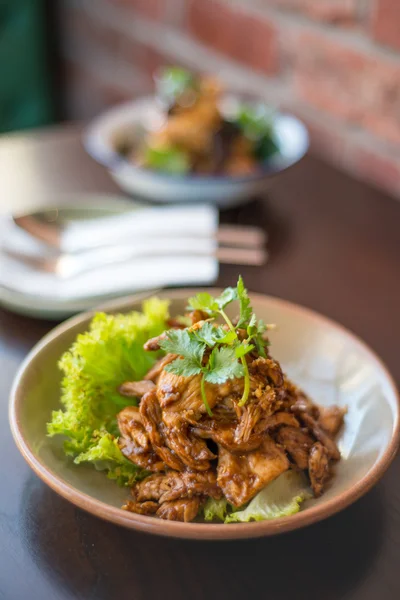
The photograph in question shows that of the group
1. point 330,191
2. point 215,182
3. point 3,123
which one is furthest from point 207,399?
point 3,123

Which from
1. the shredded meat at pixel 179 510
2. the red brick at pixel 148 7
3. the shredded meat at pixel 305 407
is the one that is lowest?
the shredded meat at pixel 179 510

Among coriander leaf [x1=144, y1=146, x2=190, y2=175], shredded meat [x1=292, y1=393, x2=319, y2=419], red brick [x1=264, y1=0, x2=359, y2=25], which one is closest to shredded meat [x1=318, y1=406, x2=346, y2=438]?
shredded meat [x1=292, y1=393, x2=319, y2=419]

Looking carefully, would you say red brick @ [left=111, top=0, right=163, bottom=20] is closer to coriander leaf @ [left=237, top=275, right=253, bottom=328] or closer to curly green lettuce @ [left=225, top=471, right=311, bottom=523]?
coriander leaf @ [left=237, top=275, right=253, bottom=328]

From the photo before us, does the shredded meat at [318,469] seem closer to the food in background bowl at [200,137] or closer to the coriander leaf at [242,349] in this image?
the coriander leaf at [242,349]

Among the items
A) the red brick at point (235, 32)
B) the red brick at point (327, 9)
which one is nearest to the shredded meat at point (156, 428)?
the red brick at point (327, 9)

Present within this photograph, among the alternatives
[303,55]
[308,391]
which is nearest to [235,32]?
[303,55]

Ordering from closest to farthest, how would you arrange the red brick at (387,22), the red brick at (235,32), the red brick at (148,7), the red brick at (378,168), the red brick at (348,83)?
the red brick at (387,22), the red brick at (348,83), the red brick at (378,168), the red brick at (235,32), the red brick at (148,7)
